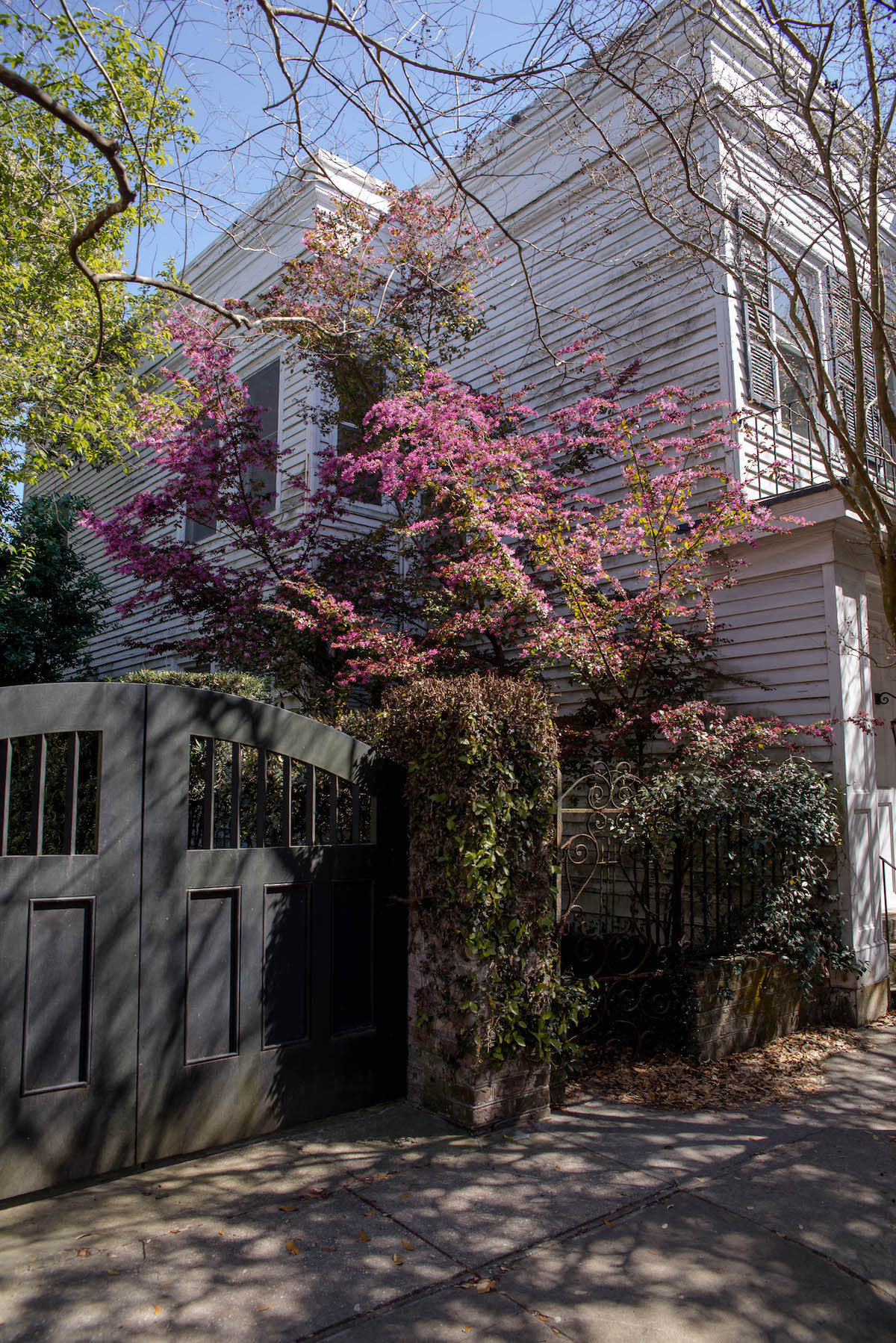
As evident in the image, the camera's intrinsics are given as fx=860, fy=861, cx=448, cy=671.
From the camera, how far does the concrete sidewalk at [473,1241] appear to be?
2.64 m

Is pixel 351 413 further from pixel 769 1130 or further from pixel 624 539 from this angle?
pixel 769 1130

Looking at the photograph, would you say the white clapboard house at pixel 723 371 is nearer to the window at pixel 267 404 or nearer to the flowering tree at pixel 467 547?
the window at pixel 267 404

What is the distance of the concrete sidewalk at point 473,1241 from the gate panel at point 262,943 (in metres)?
0.22

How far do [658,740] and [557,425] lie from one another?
3717 mm

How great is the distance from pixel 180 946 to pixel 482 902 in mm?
1399

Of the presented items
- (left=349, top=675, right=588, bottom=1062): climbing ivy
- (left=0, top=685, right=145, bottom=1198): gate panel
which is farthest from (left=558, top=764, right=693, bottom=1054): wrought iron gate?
(left=0, top=685, right=145, bottom=1198): gate panel

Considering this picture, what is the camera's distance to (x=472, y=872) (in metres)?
4.14

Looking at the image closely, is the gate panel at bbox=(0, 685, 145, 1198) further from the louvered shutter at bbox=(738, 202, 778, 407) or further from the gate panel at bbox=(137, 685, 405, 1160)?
the louvered shutter at bbox=(738, 202, 778, 407)

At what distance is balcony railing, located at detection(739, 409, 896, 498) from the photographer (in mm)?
7840

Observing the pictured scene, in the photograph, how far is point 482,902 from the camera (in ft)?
13.6

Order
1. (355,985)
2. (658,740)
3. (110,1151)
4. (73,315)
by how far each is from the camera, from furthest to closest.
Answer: (73,315), (658,740), (355,985), (110,1151)

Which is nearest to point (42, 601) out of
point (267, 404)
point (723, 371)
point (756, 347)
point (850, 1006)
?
point (267, 404)

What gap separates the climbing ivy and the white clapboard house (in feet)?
10.4

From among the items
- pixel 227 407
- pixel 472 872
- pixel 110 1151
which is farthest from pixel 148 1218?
pixel 227 407
